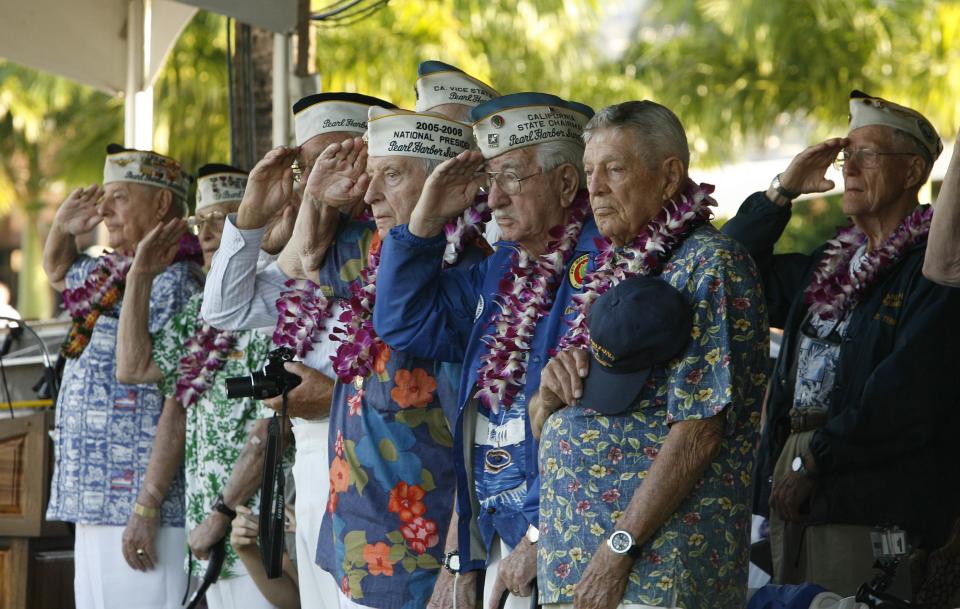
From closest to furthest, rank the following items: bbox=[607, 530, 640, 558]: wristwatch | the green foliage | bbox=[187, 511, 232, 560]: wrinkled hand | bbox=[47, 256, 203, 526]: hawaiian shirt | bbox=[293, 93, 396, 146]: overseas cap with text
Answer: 1. bbox=[607, 530, 640, 558]: wristwatch
2. bbox=[293, 93, 396, 146]: overseas cap with text
3. bbox=[187, 511, 232, 560]: wrinkled hand
4. bbox=[47, 256, 203, 526]: hawaiian shirt
5. the green foliage

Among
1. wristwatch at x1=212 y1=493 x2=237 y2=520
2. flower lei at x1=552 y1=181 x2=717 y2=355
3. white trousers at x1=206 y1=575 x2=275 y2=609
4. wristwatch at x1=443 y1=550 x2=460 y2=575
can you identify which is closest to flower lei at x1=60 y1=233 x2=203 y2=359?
wristwatch at x1=212 y1=493 x2=237 y2=520

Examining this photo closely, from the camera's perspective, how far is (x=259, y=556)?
4430 millimetres

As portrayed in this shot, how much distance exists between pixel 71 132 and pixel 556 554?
21.5m

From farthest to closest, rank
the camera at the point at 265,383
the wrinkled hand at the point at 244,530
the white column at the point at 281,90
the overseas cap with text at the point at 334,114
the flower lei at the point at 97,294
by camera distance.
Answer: the white column at the point at 281,90, the flower lei at the point at 97,294, the wrinkled hand at the point at 244,530, the overseas cap with text at the point at 334,114, the camera at the point at 265,383

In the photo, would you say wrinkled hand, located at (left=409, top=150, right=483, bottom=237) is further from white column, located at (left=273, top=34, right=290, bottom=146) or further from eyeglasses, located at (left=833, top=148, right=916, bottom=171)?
white column, located at (left=273, top=34, right=290, bottom=146)

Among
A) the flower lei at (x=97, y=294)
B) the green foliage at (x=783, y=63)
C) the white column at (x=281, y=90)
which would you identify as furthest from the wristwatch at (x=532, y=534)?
the green foliage at (x=783, y=63)

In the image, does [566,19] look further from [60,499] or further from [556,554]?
[556,554]

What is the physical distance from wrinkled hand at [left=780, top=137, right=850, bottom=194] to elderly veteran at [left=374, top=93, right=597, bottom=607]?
37.0 inches

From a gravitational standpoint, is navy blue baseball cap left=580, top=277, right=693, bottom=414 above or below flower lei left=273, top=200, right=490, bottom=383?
below

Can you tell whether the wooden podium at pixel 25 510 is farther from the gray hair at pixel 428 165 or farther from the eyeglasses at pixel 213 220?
the gray hair at pixel 428 165

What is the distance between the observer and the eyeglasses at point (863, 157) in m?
4.13

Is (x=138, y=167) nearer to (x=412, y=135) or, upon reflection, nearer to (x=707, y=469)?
(x=412, y=135)

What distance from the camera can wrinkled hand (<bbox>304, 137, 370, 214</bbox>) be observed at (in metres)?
3.96

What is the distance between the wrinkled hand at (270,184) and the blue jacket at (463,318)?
0.73 meters
